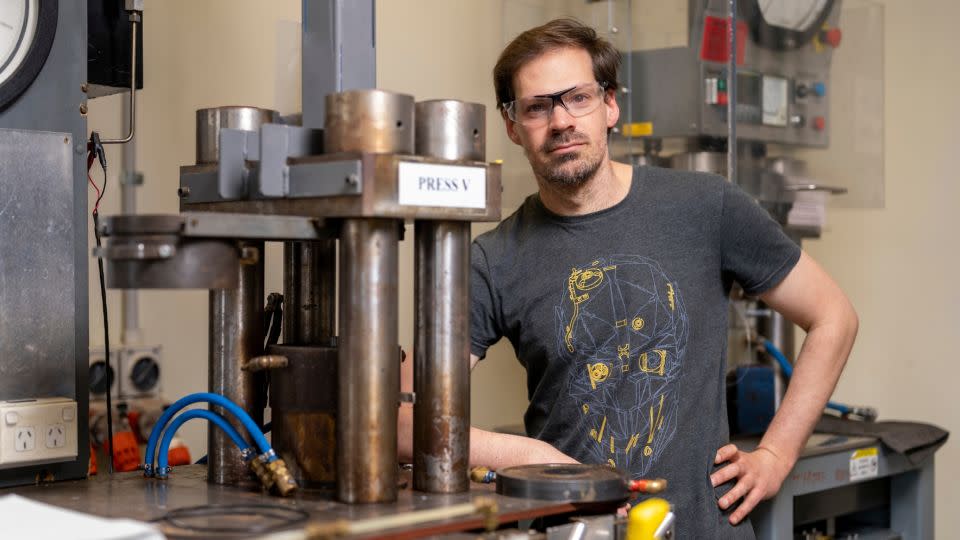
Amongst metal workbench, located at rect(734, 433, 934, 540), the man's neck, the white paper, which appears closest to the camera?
the white paper

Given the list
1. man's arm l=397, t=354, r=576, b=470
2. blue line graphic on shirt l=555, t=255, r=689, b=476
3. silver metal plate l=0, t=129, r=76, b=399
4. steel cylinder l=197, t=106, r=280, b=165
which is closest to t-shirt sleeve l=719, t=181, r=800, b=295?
blue line graphic on shirt l=555, t=255, r=689, b=476

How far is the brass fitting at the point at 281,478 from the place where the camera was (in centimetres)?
123

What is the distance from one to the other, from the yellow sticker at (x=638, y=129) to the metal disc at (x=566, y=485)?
1637 millimetres

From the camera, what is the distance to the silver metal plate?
1.44 metres

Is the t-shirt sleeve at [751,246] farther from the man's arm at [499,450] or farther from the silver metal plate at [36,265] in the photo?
the silver metal plate at [36,265]

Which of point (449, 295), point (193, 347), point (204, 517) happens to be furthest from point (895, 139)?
point (204, 517)

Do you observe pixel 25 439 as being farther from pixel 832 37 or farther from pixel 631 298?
pixel 832 37

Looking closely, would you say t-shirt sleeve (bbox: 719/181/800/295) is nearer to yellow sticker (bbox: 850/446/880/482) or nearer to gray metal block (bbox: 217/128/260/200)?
yellow sticker (bbox: 850/446/880/482)

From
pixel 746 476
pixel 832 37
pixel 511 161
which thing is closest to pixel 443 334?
pixel 746 476

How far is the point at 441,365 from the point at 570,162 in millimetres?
708

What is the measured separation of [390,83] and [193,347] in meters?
0.84

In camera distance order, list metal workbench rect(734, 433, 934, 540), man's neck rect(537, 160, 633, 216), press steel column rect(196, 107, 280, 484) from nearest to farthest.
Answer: press steel column rect(196, 107, 280, 484) → man's neck rect(537, 160, 633, 216) → metal workbench rect(734, 433, 934, 540)

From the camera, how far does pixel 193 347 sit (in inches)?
113

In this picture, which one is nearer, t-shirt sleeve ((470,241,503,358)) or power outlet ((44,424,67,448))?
power outlet ((44,424,67,448))
